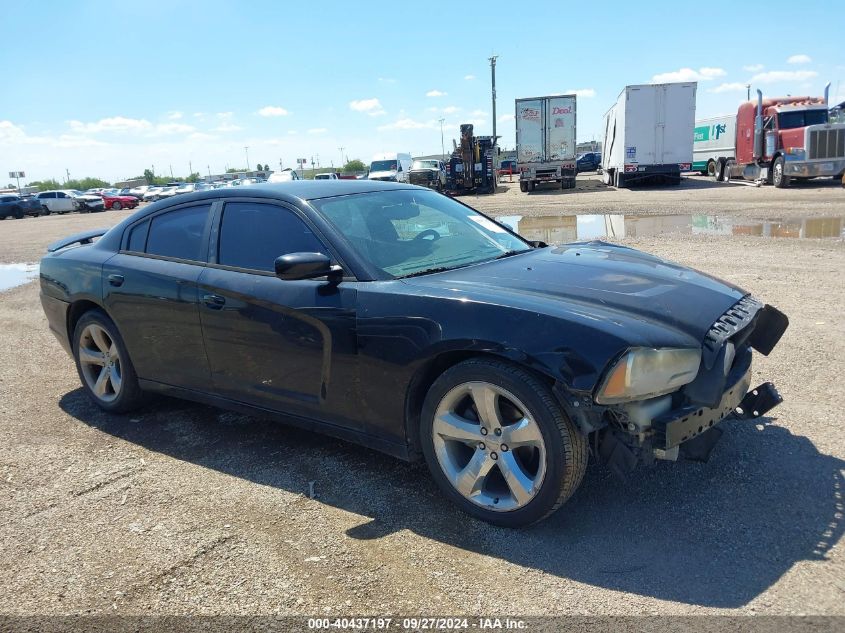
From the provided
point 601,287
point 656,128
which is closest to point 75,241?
point 601,287

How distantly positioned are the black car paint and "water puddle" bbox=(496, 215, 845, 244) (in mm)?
8009

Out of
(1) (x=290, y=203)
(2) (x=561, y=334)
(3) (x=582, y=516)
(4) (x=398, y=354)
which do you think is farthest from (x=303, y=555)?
(1) (x=290, y=203)

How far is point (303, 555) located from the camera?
2934mm

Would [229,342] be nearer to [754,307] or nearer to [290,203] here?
[290,203]

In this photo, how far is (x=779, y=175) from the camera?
76.5ft

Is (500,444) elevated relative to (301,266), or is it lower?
lower

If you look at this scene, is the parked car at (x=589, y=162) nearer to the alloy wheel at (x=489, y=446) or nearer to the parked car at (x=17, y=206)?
the parked car at (x=17, y=206)

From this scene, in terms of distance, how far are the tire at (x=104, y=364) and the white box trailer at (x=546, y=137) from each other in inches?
1031

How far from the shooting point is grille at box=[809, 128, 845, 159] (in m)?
21.6

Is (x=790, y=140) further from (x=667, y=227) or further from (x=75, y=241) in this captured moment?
(x=75, y=241)

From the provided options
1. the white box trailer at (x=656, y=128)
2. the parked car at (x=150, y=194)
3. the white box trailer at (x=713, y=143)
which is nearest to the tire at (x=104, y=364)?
the white box trailer at (x=656, y=128)

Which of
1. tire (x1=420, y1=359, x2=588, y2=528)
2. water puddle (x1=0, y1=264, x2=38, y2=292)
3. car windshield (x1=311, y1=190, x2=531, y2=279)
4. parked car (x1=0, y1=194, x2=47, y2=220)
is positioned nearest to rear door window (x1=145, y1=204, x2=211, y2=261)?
car windshield (x1=311, y1=190, x2=531, y2=279)

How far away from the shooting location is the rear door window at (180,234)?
4.20 meters

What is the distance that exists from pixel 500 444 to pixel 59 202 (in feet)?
164
